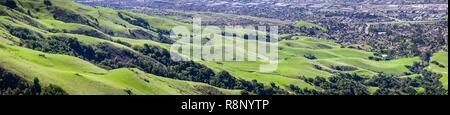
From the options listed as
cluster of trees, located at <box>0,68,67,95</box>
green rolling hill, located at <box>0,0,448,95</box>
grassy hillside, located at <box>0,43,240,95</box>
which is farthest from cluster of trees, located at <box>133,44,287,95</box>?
cluster of trees, located at <box>0,68,67,95</box>

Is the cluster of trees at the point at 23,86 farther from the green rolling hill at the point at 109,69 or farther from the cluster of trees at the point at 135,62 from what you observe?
the cluster of trees at the point at 135,62

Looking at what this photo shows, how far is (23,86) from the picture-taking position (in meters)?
86.0

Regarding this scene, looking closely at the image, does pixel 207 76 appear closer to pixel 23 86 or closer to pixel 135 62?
pixel 135 62

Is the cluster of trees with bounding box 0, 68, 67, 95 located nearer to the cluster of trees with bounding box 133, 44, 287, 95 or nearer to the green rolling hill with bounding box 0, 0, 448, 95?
the green rolling hill with bounding box 0, 0, 448, 95

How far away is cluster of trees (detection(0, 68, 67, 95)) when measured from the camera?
83738mm

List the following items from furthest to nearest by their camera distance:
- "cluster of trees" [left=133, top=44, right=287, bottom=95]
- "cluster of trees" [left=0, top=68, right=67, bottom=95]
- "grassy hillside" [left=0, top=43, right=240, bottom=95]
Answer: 1. "cluster of trees" [left=133, top=44, right=287, bottom=95]
2. "grassy hillside" [left=0, top=43, right=240, bottom=95]
3. "cluster of trees" [left=0, top=68, right=67, bottom=95]

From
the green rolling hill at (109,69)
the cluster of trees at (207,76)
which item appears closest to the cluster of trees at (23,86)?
the green rolling hill at (109,69)

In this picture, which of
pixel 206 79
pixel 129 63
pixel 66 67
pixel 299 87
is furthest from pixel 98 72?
pixel 299 87

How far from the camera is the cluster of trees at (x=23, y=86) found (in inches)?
3297

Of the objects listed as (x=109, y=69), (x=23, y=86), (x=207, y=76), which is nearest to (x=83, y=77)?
(x=23, y=86)

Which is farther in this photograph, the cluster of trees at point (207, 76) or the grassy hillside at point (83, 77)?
the cluster of trees at point (207, 76)

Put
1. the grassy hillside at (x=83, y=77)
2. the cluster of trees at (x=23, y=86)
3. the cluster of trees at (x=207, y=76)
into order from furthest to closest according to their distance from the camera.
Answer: the cluster of trees at (x=207, y=76) < the grassy hillside at (x=83, y=77) < the cluster of trees at (x=23, y=86)
